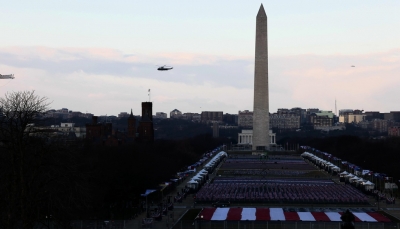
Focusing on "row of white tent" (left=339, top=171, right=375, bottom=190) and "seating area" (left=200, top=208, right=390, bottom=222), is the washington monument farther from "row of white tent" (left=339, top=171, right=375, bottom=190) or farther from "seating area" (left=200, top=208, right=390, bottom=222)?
"seating area" (left=200, top=208, right=390, bottom=222)

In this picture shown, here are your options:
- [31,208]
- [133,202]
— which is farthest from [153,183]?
[31,208]

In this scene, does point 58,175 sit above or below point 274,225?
above

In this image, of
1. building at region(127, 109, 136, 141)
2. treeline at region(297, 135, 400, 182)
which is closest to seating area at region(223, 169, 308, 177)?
treeline at region(297, 135, 400, 182)

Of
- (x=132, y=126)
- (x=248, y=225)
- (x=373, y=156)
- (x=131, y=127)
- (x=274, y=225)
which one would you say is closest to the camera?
(x=248, y=225)

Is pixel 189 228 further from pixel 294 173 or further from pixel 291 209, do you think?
pixel 294 173

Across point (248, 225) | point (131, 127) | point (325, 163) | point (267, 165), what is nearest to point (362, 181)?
point (325, 163)

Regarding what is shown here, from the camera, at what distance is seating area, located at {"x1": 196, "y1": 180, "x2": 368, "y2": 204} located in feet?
137

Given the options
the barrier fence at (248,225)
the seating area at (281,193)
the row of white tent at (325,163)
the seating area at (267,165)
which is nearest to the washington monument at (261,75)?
the row of white tent at (325,163)

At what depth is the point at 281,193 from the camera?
45156 millimetres

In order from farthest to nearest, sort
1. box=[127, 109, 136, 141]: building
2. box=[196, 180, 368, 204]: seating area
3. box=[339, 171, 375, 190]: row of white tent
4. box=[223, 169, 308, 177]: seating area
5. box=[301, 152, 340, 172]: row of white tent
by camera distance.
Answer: box=[127, 109, 136, 141]: building, box=[301, 152, 340, 172]: row of white tent, box=[223, 169, 308, 177]: seating area, box=[339, 171, 375, 190]: row of white tent, box=[196, 180, 368, 204]: seating area

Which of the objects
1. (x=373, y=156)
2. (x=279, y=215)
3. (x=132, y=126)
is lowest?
(x=279, y=215)

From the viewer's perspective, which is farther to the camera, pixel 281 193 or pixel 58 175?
pixel 281 193

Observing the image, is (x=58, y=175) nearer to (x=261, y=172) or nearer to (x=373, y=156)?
(x=261, y=172)

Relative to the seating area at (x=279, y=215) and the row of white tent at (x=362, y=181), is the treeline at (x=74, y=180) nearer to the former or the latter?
the seating area at (x=279, y=215)
